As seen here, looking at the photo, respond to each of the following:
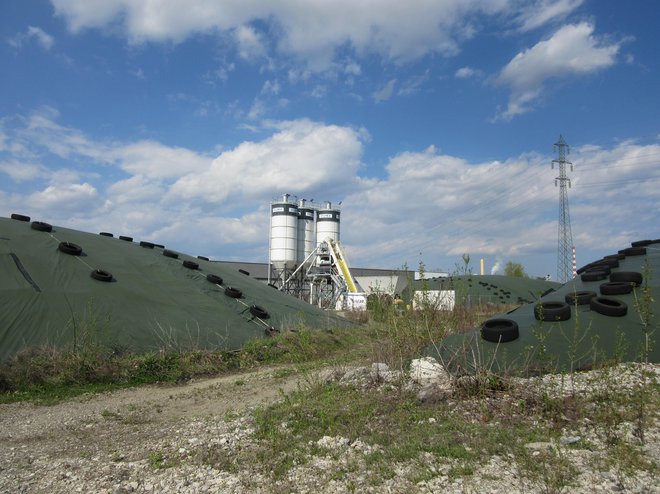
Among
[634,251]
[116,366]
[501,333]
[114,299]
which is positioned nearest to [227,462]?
[501,333]

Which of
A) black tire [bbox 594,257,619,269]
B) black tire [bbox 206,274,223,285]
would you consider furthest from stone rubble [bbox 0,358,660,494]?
black tire [bbox 206,274,223,285]

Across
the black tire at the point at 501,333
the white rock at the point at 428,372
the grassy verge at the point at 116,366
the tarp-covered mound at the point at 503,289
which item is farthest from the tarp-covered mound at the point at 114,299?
the tarp-covered mound at the point at 503,289

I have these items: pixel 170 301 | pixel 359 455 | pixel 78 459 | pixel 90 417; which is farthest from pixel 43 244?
pixel 359 455

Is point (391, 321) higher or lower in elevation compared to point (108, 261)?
lower

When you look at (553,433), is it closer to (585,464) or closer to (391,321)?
(585,464)

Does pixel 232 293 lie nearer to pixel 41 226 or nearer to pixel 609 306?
pixel 41 226

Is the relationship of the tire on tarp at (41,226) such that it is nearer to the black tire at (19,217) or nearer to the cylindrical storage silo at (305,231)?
the black tire at (19,217)

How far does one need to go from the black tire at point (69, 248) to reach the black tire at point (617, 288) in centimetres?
1099

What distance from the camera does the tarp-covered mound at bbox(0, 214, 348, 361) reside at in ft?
31.3

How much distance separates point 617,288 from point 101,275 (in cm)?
1013

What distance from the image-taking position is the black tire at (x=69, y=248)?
12.3 m

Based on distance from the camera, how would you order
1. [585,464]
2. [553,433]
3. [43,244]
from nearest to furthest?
[585,464] → [553,433] → [43,244]

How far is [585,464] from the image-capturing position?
4105 mm

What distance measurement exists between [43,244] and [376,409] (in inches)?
385
